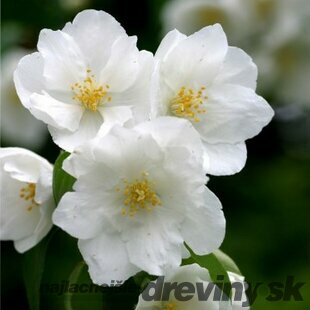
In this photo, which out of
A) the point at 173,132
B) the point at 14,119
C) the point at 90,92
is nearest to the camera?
the point at 173,132

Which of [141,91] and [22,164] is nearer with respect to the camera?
[141,91]

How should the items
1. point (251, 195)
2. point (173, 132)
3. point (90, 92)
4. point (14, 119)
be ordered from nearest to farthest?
point (173, 132)
point (90, 92)
point (251, 195)
point (14, 119)

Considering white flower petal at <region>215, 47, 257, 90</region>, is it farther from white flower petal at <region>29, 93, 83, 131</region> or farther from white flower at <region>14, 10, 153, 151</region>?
white flower petal at <region>29, 93, 83, 131</region>

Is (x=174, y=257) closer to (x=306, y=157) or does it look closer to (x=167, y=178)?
(x=167, y=178)

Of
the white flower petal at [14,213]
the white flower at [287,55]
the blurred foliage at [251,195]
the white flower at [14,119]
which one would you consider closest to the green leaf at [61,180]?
the white flower petal at [14,213]

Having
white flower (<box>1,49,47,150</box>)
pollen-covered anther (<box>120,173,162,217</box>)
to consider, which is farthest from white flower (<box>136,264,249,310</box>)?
white flower (<box>1,49,47,150</box>)

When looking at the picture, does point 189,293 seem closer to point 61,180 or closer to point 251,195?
point 61,180

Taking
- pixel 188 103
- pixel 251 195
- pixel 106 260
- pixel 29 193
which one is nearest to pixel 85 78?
pixel 188 103
